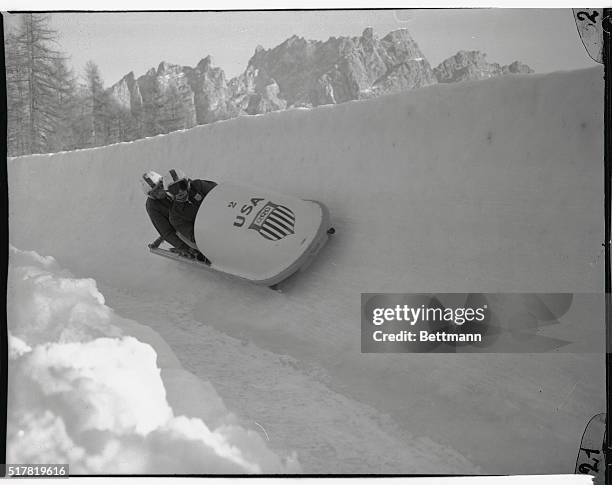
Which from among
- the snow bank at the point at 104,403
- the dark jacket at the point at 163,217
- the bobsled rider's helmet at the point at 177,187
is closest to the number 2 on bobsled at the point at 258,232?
the bobsled rider's helmet at the point at 177,187

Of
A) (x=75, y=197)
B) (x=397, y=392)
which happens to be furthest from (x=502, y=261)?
(x=75, y=197)

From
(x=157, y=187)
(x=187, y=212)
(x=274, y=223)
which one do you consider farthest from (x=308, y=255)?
(x=157, y=187)

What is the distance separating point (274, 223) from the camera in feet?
8.20

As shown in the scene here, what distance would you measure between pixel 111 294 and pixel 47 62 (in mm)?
1162

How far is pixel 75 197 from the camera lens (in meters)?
3.92

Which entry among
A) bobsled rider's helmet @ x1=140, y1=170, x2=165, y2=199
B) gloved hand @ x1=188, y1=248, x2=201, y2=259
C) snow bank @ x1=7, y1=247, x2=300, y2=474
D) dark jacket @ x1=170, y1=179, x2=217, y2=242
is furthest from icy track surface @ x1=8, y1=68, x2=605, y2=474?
bobsled rider's helmet @ x1=140, y1=170, x2=165, y2=199

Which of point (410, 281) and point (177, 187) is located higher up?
point (177, 187)

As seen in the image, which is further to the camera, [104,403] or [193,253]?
[193,253]

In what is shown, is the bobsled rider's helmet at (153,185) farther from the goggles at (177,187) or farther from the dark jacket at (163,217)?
the goggles at (177,187)

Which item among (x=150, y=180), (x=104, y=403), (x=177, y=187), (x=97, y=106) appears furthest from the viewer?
(x=97, y=106)

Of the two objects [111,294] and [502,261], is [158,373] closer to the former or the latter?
[111,294]

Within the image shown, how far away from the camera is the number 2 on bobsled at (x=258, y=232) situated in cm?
247

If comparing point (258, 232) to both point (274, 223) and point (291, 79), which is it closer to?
point (274, 223)

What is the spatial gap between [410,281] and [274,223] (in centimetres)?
65
